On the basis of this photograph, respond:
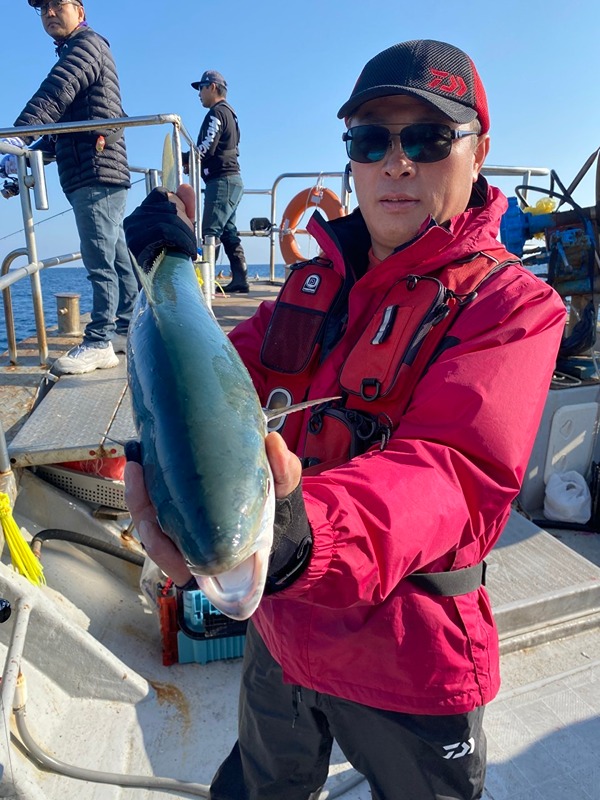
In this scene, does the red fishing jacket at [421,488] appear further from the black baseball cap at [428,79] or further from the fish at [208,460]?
the black baseball cap at [428,79]

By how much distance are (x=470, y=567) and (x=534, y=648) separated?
6.66 ft

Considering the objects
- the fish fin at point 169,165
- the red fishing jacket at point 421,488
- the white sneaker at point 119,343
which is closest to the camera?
the red fishing jacket at point 421,488

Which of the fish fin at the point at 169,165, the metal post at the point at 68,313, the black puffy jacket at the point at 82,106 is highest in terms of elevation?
the black puffy jacket at the point at 82,106

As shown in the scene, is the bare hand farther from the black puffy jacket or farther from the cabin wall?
the black puffy jacket

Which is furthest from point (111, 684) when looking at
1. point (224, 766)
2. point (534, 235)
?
point (534, 235)

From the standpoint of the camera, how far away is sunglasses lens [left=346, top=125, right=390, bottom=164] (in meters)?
1.76

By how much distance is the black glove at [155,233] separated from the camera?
191 cm

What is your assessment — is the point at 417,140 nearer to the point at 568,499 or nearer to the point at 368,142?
the point at 368,142

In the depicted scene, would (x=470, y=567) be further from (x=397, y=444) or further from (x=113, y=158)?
(x=113, y=158)

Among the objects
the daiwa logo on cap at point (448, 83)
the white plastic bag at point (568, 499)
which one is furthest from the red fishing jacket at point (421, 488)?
the white plastic bag at point (568, 499)

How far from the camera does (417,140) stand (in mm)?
1729

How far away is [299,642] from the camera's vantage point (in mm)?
1608

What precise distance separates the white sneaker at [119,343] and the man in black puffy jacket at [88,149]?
463 millimetres

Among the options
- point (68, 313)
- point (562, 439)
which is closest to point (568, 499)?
point (562, 439)
